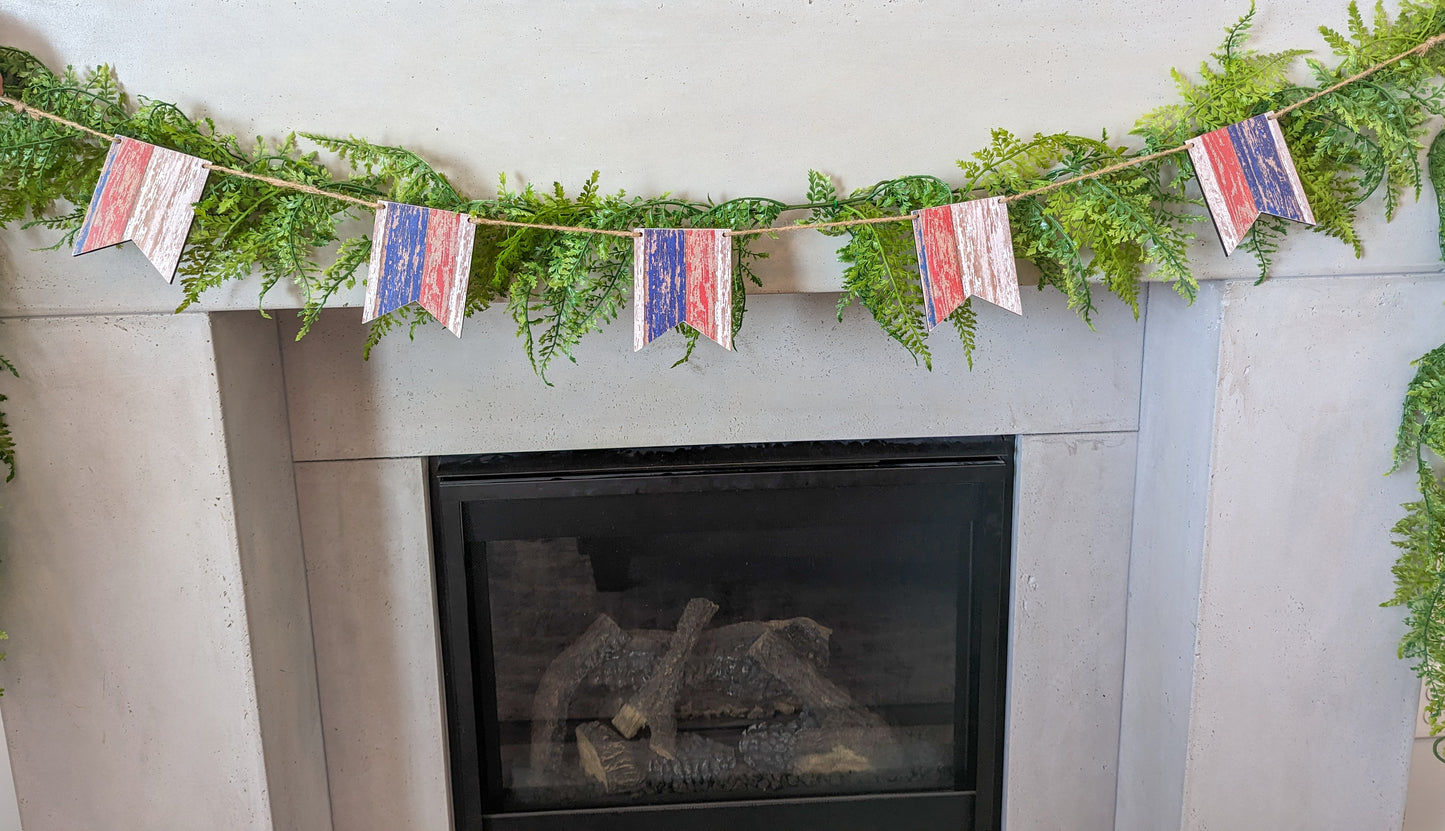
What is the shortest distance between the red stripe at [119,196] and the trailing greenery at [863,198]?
0.03m

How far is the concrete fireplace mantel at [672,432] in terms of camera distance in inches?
45.3

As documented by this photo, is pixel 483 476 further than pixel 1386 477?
Yes

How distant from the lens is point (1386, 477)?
A: 1295mm

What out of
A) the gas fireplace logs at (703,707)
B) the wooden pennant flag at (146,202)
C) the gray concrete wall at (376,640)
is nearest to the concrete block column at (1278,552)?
the gas fireplace logs at (703,707)

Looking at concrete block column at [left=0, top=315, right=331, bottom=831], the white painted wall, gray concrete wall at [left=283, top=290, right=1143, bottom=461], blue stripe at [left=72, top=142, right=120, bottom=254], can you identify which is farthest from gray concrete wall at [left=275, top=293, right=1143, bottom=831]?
blue stripe at [left=72, top=142, right=120, bottom=254]

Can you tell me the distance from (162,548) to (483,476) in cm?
41

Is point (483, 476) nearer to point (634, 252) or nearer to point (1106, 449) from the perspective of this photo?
point (634, 252)

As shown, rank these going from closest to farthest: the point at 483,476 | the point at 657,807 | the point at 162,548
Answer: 1. the point at 162,548
2. the point at 483,476
3. the point at 657,807

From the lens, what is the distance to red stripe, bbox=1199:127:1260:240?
44.6 inches

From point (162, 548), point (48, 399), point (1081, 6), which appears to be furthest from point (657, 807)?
point (1081, 6)

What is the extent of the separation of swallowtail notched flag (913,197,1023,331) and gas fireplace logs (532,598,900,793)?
618 mm

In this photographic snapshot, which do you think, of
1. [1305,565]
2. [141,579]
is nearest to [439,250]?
[141,579]

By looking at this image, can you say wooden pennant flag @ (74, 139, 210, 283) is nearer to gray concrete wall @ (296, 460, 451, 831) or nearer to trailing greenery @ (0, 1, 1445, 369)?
trailing greenery @ (0, 1, 1445, 369)

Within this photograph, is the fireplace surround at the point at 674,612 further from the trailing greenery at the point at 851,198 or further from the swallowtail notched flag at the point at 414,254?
the swallowtail notched flag at the point at 414,254
